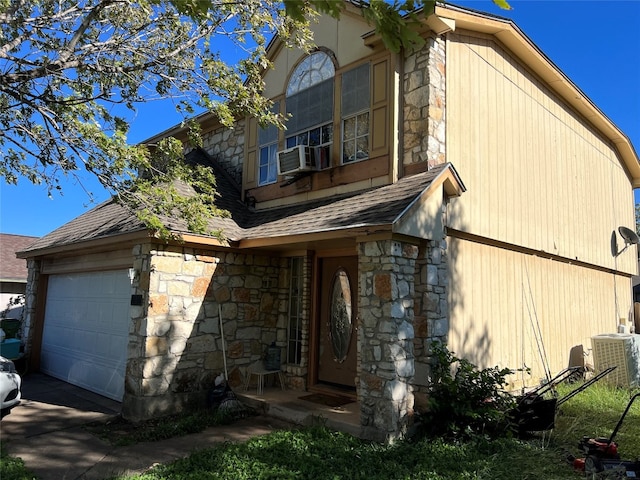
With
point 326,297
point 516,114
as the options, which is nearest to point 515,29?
point 516,114

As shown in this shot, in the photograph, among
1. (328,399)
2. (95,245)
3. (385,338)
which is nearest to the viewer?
(385,338)

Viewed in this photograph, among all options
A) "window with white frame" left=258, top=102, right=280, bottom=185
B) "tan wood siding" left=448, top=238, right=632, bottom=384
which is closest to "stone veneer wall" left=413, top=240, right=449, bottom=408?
"tan wood siding" left=448, top=238, right=632, bottom=384

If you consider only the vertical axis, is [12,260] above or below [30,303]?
above

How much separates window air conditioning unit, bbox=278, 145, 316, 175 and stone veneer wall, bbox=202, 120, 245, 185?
2.05 metres

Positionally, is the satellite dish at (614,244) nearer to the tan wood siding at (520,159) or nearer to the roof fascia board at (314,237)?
the tan wood siding at (520,159)

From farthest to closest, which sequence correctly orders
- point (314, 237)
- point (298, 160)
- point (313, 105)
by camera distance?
point (313, 105), point (298, 160), point (314, 237)

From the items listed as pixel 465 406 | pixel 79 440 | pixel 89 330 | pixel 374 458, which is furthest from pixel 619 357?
pixel 89 330

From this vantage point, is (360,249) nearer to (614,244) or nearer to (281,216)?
(281,216)

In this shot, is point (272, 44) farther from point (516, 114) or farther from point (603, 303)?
point (603, 303)

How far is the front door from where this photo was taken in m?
7.50

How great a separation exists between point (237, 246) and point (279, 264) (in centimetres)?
116

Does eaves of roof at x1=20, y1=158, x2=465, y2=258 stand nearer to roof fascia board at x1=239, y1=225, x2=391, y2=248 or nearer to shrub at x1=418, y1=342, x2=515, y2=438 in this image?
roof fascia board at x1=239, y1=225, x2=391, y2=248

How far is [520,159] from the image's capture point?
9055mm

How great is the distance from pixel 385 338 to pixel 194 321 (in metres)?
3.37
